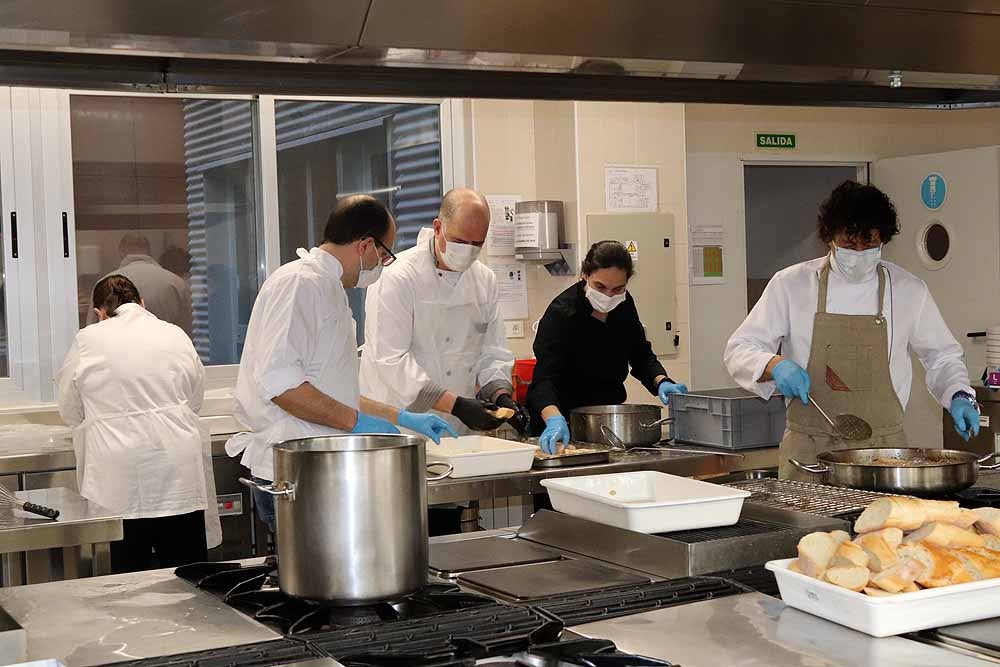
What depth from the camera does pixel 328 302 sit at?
324 cm

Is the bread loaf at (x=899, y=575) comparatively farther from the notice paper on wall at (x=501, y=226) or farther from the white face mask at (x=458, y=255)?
the notice paper on wall at (x=501, y=226)

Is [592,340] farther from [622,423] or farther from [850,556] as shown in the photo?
[850,556]

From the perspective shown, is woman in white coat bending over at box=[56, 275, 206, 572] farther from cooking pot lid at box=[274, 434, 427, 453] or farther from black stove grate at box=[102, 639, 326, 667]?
black stove grate at box=[102, 639, 326, 667]

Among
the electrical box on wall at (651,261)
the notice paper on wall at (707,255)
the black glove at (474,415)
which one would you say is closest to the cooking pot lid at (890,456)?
the black glove at (474,415)

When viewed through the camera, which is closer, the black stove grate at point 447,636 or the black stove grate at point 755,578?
the black stove grate at point 447,636

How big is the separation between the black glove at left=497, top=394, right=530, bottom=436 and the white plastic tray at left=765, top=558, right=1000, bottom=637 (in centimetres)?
231

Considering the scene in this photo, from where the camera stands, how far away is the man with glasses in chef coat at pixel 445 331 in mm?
3896

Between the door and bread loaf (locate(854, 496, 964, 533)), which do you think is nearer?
bread loaf (locate(854, 496, 964, 533))

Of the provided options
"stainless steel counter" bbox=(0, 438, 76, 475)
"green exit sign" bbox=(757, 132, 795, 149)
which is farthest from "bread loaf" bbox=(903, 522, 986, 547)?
"green exit sign" bbox=(757, 132, 795, 149)

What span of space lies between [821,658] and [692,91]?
1.23 m

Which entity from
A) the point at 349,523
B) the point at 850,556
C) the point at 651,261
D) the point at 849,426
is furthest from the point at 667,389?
the point at 349,523

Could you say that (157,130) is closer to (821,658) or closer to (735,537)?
(735,537)

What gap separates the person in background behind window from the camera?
214 inches

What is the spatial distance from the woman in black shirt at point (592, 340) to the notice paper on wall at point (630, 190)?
1.59 meters
